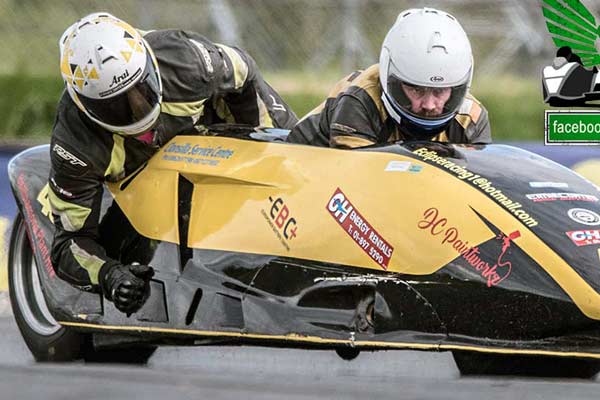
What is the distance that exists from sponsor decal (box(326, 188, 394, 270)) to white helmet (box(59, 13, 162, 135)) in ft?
3.56

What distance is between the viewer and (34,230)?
640 cm

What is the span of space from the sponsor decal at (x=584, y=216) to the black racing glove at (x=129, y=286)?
1.90 metres

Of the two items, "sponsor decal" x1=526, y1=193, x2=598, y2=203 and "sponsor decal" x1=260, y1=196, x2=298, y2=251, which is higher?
Result: "sponsor decal" x1=526, y1=193, x2=598, y2=203

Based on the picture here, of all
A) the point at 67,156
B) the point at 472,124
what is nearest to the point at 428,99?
the point at 472,124

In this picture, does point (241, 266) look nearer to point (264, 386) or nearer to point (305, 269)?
point (305, 269)

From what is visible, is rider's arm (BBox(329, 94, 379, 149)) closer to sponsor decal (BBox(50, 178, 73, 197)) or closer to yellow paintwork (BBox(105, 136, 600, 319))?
yellow paintwork (BBox(105, 136, 600, 319))

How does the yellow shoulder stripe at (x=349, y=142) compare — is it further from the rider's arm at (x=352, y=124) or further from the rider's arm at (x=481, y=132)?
the rider's arm at (x=481, y=132)

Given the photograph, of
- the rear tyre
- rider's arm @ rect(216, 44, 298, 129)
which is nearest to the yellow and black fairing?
the rear tyre

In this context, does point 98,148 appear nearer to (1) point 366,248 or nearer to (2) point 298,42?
(1) point 366,248

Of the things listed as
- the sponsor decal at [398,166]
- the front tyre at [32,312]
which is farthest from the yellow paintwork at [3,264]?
the sponsor decal at [398,166]

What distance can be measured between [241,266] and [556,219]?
52.3 inches

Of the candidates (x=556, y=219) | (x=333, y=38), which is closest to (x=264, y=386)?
(x=556, y=219)

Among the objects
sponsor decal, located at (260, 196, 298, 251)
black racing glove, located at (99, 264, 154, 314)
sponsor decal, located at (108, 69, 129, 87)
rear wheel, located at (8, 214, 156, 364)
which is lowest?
rear wheel, located at (8, 214, 156, 364)

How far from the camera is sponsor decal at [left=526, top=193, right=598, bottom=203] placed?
4948 mm
